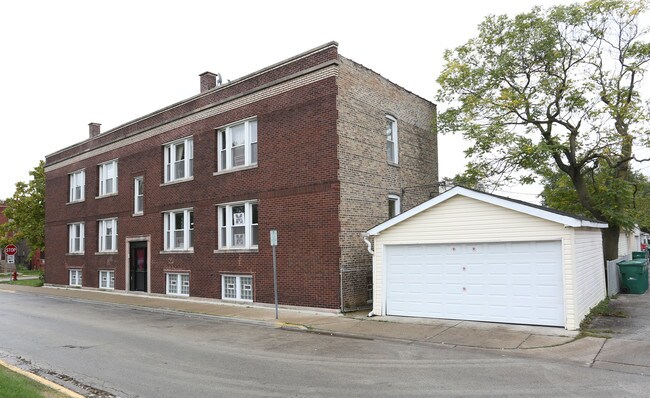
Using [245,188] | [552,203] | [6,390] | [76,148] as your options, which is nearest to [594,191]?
[552,203]

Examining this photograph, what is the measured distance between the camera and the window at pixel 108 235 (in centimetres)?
2362

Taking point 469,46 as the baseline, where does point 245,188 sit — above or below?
below

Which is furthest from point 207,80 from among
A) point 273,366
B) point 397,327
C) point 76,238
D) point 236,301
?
point 273,366

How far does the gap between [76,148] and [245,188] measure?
15521mm

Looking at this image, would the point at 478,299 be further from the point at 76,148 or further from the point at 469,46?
the point at 76,148

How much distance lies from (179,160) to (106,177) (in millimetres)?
6802

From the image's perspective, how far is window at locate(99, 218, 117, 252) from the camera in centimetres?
2362

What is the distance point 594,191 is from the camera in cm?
2058

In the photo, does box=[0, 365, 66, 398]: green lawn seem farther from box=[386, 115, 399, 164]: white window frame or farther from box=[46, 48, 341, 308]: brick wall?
box=[386, 115, 399, 164]: white window frame

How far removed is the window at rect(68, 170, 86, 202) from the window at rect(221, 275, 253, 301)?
13654mm

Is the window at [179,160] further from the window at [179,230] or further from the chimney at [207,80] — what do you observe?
the chimney at [207,80]

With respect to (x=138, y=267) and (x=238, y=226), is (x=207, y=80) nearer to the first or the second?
(x=238, y=226)

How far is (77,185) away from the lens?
88.9ft

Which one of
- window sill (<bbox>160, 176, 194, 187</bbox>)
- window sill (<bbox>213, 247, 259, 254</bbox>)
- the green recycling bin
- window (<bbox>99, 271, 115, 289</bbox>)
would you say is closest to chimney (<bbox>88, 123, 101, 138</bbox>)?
window (<bbox>99, 271, 115, 289</bbox>)
